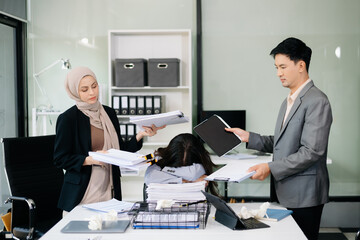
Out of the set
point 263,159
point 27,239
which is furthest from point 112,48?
point 27,239

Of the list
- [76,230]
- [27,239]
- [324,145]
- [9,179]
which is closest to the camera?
[76,230]

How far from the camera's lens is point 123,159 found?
2105 millimetres

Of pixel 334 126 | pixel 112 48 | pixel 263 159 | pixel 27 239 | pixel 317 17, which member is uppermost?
pixel 317 17

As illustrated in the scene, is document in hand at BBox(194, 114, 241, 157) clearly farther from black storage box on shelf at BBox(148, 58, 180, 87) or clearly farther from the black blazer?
black storage box on shelf at BBox(148, 58, 180, 87)

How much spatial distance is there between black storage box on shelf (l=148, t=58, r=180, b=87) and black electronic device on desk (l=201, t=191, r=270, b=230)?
2.61m

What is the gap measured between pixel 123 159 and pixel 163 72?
2.38 metres

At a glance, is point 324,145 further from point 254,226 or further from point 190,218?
point 190,218

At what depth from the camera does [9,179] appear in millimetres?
2787

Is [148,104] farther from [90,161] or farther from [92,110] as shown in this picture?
[90,161]

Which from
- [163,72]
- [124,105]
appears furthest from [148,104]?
[163,72]

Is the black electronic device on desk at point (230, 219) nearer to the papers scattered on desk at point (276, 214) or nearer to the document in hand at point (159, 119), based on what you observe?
the papers scattered on desk at point (276, 214)

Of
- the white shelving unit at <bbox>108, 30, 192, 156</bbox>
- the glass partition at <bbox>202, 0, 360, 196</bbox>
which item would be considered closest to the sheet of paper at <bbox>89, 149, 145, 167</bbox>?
the white shelving unit at <bbox>108, 30, 192, 156</bbox>

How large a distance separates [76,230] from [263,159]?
8.89 feet

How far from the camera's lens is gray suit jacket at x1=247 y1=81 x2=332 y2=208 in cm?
210
